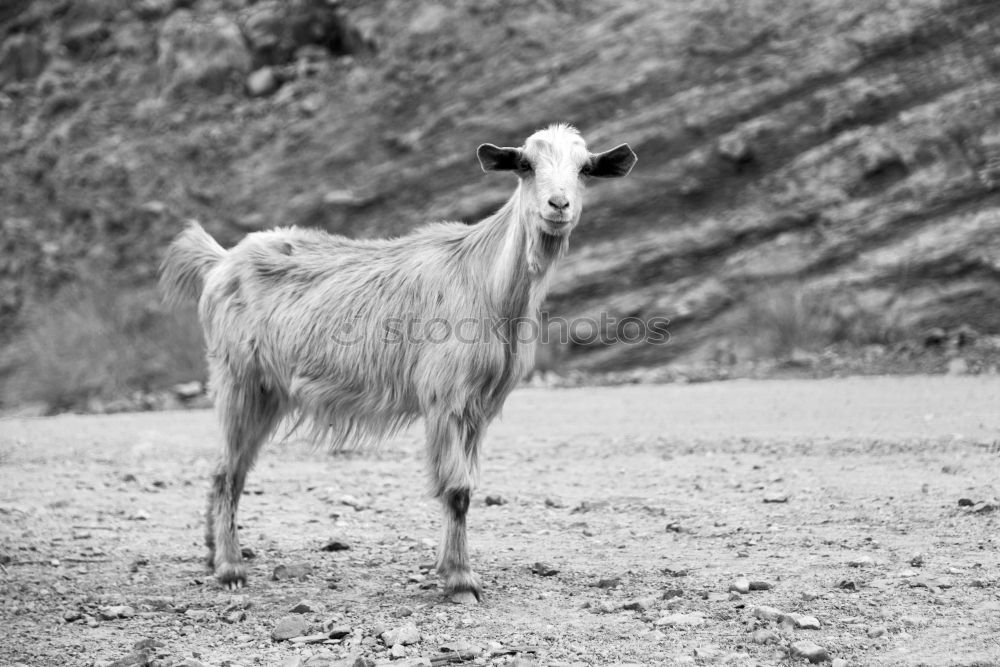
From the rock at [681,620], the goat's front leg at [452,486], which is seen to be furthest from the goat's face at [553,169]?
the rock at [681,620]

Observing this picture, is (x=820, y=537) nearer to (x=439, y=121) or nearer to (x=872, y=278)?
(x=872, y=278)

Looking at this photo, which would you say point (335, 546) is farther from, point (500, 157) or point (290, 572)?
point (500, 157)

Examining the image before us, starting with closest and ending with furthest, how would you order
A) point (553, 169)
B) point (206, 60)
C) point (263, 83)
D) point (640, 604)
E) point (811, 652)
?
point (811, 652)
point (640, 604)
point (553, 169)
point (263, 83)
point (206, 60)

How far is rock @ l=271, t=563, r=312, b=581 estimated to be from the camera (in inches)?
230

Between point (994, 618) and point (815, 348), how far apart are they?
8049 millimetres

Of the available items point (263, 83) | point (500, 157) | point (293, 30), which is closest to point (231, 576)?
point (500, 157)

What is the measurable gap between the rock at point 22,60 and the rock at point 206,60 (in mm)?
3069

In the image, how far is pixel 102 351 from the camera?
14.8m

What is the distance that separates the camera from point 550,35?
16.2 metres

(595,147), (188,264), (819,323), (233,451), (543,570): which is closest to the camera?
(543,570)

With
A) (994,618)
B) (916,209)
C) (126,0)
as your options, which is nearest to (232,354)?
(994,618)

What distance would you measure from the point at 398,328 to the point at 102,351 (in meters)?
10.2

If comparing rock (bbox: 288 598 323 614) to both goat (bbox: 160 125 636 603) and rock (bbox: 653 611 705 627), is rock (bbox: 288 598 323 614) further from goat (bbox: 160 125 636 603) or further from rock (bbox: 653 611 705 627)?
rock (bbox: 653 611 705 627)

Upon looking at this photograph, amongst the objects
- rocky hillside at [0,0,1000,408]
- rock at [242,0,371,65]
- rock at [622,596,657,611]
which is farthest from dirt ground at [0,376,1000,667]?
rock at [242,0,371,65]
